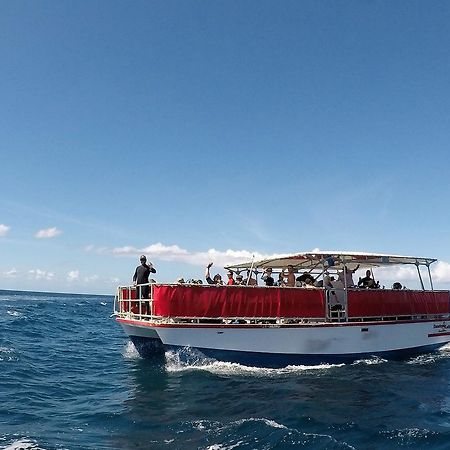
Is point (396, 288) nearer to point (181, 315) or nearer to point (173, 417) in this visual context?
point (181, 315)

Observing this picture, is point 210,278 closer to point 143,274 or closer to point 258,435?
point 143,274

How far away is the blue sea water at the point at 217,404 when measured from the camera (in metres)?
9.25

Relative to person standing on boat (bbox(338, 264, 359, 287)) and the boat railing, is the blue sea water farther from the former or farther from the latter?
person standing on boat (bbox(338, 264, 359, 287))

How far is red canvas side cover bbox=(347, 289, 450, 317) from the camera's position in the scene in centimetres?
1730

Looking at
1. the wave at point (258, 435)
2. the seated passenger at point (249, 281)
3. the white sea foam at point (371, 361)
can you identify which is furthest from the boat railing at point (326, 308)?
the wave at point (258, 435)

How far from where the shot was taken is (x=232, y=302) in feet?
50.3

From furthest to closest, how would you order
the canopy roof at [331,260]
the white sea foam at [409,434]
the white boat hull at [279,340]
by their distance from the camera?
1. the canopy roof at [331,260]
2. the white boat hull at [279,340]
3. the white sea foam at [409,434]

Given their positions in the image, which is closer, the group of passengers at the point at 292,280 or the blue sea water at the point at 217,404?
the blue sea water at the point at 217,404

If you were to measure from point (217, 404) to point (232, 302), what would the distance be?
4159mm

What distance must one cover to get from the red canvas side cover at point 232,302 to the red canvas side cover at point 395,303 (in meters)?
1.72

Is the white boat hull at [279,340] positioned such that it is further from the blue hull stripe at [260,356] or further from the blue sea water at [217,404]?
the blue sea water at [217,404]

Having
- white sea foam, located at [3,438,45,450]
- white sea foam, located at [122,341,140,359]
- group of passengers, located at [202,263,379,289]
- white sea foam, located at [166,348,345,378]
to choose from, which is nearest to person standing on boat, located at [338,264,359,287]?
group of passengers, located at [202,263,379,289]

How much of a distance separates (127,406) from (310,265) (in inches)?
436

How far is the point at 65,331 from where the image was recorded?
103ft
